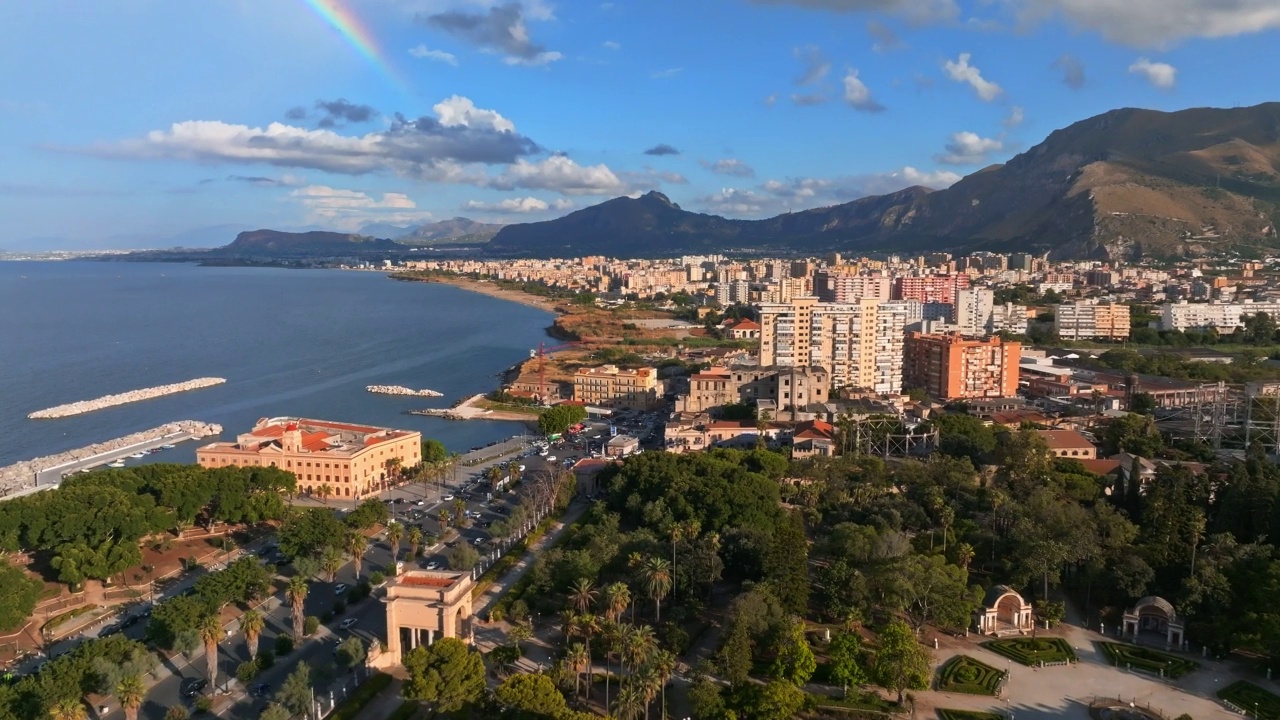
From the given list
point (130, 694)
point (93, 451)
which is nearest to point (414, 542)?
point (130, 694)

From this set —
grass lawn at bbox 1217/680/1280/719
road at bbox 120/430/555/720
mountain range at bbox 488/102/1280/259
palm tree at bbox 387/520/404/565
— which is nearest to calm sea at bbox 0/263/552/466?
road at bbox 120/430/555/720

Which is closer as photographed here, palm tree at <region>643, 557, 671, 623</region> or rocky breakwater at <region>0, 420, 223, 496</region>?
palm tree at <region>643, 557, 671, 623</region>

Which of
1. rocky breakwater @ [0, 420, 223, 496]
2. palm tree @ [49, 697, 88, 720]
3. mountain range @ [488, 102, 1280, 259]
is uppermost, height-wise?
mountain range @ [488, 102, 1280, 259]

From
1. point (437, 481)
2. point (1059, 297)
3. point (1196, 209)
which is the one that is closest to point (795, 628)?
point (437, 481)

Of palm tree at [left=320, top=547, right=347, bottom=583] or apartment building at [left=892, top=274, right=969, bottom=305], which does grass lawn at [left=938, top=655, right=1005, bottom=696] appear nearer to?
palm tree at [left=320, top=547, right=347, bottom=583]

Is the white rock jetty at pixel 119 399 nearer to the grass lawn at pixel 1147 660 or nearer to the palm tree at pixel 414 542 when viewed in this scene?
the palm tree at pixel 414 542
